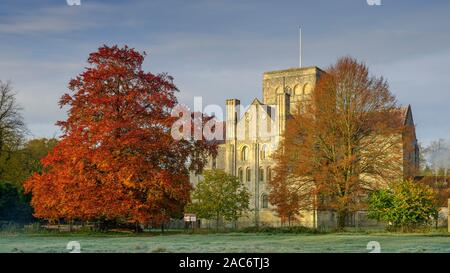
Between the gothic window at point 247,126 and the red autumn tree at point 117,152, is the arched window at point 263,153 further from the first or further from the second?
the red autumn tree at point 117,152

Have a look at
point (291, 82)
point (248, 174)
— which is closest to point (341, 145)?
point (248, 174)

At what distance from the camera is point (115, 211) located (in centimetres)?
3016

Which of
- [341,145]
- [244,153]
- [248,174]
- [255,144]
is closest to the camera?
[341,145]

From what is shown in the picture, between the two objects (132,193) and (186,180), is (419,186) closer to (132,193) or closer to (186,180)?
(186,180)

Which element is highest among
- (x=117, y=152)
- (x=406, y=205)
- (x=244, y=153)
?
(x=244, y=153)

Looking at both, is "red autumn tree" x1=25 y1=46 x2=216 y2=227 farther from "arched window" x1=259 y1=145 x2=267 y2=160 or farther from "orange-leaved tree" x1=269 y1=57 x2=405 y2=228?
"arched window" x1=259 y1=145 x2=267 y2=160

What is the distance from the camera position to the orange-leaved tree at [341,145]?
39500mm

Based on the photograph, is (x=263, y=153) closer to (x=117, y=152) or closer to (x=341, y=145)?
(x=341, y=145)

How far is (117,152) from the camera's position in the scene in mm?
30406

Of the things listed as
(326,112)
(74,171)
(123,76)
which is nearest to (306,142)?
(326,112)

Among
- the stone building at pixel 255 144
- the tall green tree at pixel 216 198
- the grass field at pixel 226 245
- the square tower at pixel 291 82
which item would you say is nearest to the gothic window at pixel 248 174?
the stone building at pixel 255 144

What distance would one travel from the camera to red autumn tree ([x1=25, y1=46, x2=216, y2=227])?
30.2 metres

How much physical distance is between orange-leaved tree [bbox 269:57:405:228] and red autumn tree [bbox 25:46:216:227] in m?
9.42

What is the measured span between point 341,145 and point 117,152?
55.0 feet
